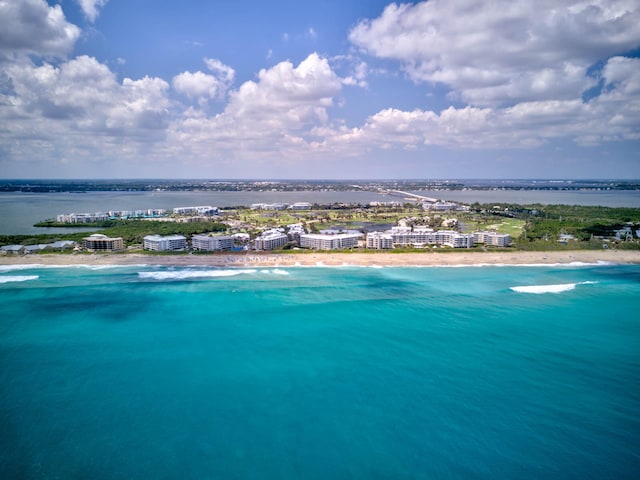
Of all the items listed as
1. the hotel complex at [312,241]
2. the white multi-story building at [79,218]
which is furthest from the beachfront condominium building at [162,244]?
the white multi-story building at [79,218]

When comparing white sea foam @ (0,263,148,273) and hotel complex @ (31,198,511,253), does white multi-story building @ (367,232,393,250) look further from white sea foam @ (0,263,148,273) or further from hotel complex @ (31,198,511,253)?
white sea foam @ (0,263,148,273)

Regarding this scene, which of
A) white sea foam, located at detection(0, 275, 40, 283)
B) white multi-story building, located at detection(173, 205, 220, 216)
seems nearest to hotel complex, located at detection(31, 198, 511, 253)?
white sea foam, located at detection(0, 275, 40, 283)

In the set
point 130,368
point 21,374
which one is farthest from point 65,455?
point 21,374

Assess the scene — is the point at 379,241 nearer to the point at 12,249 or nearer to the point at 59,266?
the point at 59,266

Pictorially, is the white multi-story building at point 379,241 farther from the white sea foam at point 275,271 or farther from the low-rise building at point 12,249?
the low-rise building at point 12,249

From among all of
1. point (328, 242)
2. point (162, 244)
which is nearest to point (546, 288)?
point (328, 242)

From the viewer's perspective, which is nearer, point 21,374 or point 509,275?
point 21,374

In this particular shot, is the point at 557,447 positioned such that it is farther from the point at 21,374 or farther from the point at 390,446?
the point at 21,374
